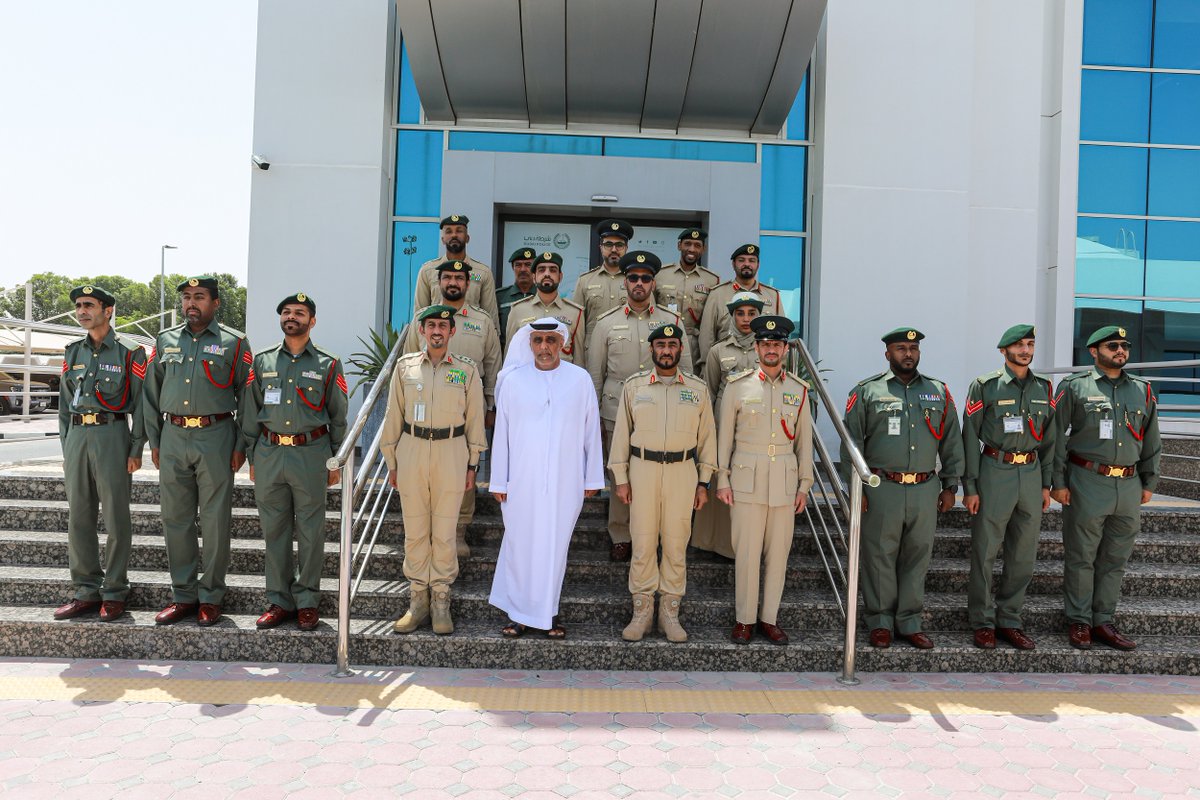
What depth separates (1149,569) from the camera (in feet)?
17.6

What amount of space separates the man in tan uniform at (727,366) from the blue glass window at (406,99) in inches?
200

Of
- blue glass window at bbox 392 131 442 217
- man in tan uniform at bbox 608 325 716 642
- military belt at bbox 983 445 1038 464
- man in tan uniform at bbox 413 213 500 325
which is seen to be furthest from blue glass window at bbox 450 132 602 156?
military belt at bbox 983 445 1038 464

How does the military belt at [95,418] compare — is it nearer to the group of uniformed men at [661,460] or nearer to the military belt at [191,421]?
the group of uniformed men at [661,460]

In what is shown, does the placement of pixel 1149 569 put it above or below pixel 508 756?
above

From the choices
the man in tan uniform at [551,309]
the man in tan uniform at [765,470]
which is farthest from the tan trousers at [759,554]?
the man in tan uniform at [551,309]

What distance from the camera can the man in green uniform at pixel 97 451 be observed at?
14.7 ft

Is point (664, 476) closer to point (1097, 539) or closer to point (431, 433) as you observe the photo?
point (431, 433)

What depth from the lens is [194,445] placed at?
4434mm

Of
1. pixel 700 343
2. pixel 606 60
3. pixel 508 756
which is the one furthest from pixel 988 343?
pixel 508 756

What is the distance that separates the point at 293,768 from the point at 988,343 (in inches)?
327

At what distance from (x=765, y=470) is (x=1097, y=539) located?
83.9 inches

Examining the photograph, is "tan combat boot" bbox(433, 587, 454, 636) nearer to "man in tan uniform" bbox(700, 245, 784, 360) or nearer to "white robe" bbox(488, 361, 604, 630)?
"white robe" bbox(488, 361, 604, 630)

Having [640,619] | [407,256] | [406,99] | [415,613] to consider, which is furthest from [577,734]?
[406,99]

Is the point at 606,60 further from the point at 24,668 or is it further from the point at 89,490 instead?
the point at 24,668
